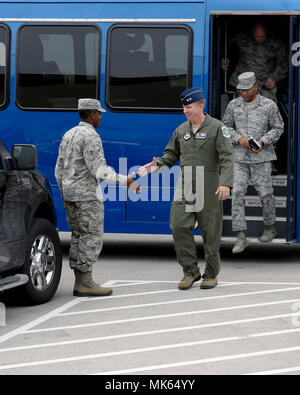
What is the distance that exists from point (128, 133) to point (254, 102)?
4.94ft

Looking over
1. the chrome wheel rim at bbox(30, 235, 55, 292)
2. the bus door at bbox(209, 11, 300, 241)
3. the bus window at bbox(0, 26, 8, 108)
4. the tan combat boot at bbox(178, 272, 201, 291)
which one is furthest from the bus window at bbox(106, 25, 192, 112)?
the chrome wheel rim at bbox(30, 235, 55, 292)

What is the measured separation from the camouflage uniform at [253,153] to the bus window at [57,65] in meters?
1.71

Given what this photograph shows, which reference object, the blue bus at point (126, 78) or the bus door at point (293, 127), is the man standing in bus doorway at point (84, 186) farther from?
the bus door at point (293, 127)

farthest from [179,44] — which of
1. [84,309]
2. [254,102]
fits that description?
[84,309]

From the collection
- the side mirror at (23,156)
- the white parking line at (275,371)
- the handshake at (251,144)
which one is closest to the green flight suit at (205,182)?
the handshake at (251,144)

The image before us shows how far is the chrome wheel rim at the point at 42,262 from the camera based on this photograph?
8.05m

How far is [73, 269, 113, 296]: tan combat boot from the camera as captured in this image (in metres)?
8.56

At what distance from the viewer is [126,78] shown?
10.8 m

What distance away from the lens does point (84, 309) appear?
26.0 ft

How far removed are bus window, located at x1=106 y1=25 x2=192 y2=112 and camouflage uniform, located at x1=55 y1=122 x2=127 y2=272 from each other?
239 cm

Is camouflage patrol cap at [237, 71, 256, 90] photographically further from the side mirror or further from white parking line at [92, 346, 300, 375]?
white parking line at [92, 346, 300, 375]

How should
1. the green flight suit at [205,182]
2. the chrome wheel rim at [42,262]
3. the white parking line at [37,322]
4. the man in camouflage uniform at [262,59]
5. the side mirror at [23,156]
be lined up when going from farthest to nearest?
the man in camouflage uniform at [262,59] < the green flight suit at [205,182] < the chrome wheel rim at [42,262] < the side mirror at [23,156] < the white parking line at [37,322]

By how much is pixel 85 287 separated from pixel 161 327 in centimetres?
161

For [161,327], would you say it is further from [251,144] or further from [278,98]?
[278,98]
